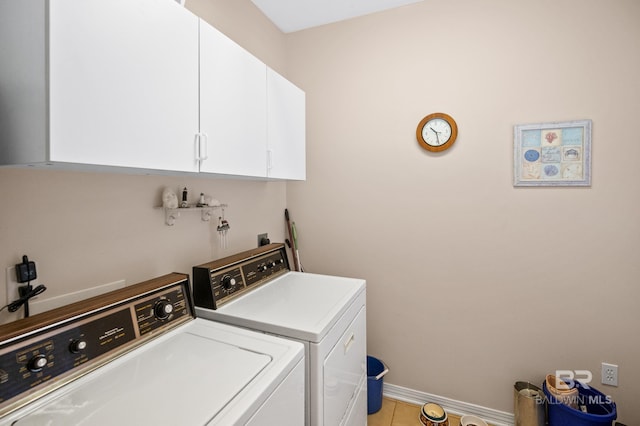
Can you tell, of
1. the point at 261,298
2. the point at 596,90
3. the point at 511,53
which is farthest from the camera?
the point at 511,53

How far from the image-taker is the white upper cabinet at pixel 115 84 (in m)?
0.73

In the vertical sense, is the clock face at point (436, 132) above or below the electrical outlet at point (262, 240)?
above

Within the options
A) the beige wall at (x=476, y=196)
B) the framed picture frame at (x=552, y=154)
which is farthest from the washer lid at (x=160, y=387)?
the framed picture frame at (x=552, y=154)

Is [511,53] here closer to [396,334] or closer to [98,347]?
[396,334]

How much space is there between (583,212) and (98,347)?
2.40m

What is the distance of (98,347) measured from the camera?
3.17 ft

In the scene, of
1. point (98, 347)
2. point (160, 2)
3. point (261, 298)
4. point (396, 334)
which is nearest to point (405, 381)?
point (396, 334)

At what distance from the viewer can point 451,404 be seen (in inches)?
81.4

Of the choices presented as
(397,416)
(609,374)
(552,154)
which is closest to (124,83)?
(552,154)

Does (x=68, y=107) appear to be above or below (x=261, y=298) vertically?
above

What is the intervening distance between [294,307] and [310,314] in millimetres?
118

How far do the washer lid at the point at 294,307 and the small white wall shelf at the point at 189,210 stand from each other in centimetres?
45

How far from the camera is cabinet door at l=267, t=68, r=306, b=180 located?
5.28ft

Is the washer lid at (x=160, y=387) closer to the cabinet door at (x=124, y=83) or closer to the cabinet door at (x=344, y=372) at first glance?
the cabinet door at (x=344, y=372)
